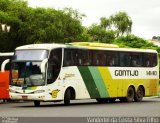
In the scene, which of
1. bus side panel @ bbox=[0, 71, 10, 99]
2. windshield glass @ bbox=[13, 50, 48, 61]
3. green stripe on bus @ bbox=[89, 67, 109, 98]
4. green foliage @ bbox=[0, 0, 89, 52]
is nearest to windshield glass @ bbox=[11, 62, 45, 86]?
windshield glass @ bbox=[13, 50, 48, 61]

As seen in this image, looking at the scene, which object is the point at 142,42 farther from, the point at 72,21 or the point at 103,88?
the point at 103,88

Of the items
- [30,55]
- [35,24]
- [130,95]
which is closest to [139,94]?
[130,95]

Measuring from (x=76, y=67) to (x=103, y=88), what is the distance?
9.58 feet

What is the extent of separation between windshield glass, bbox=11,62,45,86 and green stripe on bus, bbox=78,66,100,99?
281 centimetres

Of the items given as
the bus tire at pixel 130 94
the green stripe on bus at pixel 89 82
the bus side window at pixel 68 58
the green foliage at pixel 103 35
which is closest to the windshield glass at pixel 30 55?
the bus side window at pixel 68 58

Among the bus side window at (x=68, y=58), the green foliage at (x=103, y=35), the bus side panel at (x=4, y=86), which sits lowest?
the bus side panel at (x=4, y=86)

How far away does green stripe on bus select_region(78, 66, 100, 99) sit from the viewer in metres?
31.5

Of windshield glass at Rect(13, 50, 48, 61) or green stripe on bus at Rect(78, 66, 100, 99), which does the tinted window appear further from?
green stripe on bus at Rect(78, 66, 100, 99)

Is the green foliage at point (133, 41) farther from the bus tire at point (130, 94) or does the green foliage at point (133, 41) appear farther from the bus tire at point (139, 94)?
the bus tire at point (130, 94)

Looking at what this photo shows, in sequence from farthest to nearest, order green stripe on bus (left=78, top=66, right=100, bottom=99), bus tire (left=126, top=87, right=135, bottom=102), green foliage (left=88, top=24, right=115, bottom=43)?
green foliage (left=88, top=24, right=115, bottom=43), bus tire (left=126, top=87, right=135, bottom=102), green stripe on bus (left=78, top=66, right=100, bottom=99)

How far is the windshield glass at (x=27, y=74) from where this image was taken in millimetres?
29125

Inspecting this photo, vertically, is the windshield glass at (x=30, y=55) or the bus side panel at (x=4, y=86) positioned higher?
the windshield glass at (x=30, y=55)

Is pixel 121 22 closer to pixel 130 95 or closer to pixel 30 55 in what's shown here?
pixel 130 95

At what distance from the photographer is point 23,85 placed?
29.4 m
